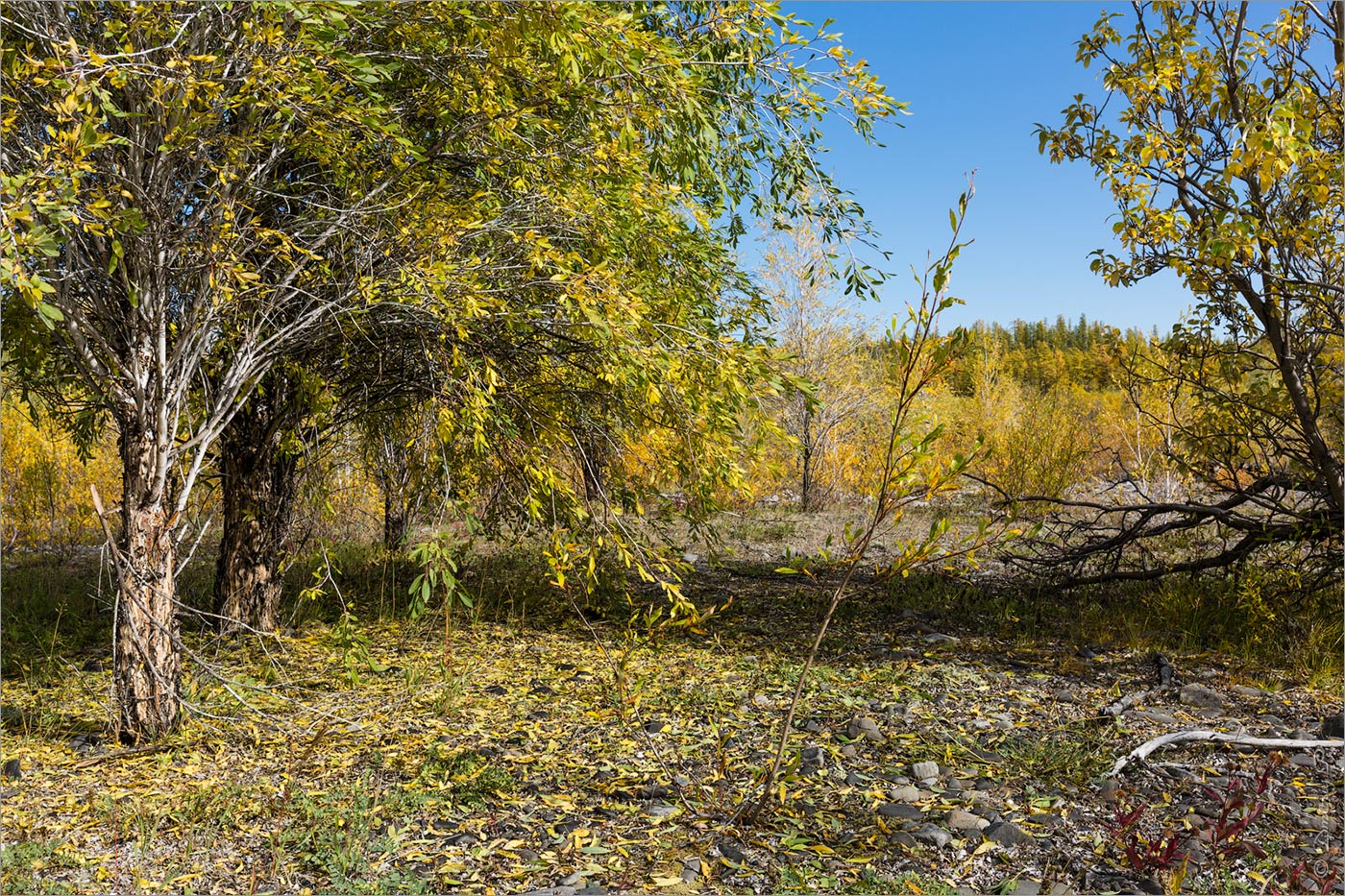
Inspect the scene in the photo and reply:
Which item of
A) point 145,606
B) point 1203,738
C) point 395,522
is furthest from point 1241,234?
point 395,522

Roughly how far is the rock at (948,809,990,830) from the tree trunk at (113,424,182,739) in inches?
126

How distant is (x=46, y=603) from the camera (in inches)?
261

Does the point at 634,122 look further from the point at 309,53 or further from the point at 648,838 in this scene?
the point at 648,838

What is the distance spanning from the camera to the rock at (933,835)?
2883mm

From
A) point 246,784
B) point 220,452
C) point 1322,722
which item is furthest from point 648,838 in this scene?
point 220,452

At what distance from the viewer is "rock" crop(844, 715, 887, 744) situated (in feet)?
12.6

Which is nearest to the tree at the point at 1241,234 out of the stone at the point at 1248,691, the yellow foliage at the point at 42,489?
the stone at the point at 1248,691

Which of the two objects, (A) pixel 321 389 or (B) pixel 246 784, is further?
(A) pixel 321 389

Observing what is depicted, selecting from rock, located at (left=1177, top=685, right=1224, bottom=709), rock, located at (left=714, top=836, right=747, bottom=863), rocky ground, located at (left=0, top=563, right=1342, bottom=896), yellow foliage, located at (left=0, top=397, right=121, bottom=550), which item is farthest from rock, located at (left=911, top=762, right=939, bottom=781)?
yellow foliage, located at (left=0, top=397, right=121, bottom=550)

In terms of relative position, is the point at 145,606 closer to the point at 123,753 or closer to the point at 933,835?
the point at 123,753

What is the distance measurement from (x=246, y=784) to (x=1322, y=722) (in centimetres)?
446

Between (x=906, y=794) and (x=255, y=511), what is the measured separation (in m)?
4.05

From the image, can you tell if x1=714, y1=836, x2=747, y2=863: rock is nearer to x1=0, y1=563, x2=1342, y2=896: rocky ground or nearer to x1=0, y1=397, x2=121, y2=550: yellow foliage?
x1=0, y1=563, x2=1342, y2=896: rocky ground

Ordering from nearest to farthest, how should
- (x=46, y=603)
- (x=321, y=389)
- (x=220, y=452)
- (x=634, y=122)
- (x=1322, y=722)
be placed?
1. (x=1322, y=722)
2. (x=634, y=122)
3. (x=321, y=389)
4. (x=220, y=452)
5. (x=46, y=603)
